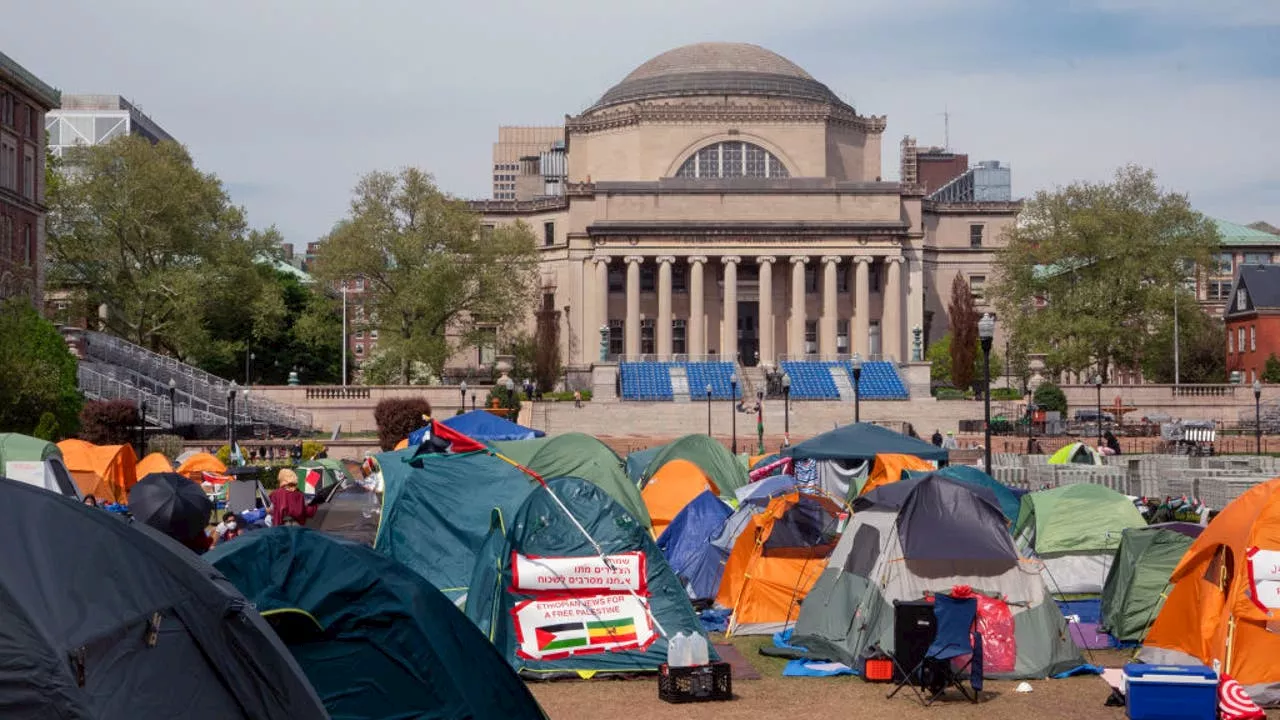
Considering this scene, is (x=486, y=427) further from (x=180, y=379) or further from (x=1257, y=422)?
(x=180, y=379)

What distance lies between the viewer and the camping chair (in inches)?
575

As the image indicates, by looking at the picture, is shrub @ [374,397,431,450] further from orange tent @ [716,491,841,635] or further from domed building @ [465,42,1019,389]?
orange tent @ [716,491,841,635]

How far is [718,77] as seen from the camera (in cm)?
8969

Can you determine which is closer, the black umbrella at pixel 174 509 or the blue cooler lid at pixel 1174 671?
the blue cooler lid at pixel 1174 671

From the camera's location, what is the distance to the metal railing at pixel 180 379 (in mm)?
58906

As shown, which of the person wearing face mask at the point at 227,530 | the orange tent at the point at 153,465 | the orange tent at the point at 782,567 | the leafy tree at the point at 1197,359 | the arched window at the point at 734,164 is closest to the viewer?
the orange tent at the point at 782,567

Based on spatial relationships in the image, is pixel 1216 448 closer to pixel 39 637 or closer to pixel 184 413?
pixel 184 413

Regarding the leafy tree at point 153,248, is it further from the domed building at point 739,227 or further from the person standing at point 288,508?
the person standing at point 288,508

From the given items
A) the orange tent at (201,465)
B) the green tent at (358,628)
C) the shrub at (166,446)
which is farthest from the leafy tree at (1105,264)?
the green tent at (358,628)

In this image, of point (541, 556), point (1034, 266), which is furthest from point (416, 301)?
point (541, 556)

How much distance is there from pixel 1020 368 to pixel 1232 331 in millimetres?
15779

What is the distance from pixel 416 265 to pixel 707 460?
41.3 metres

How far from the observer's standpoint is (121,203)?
6394cm

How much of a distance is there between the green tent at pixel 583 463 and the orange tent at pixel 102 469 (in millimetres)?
9525
